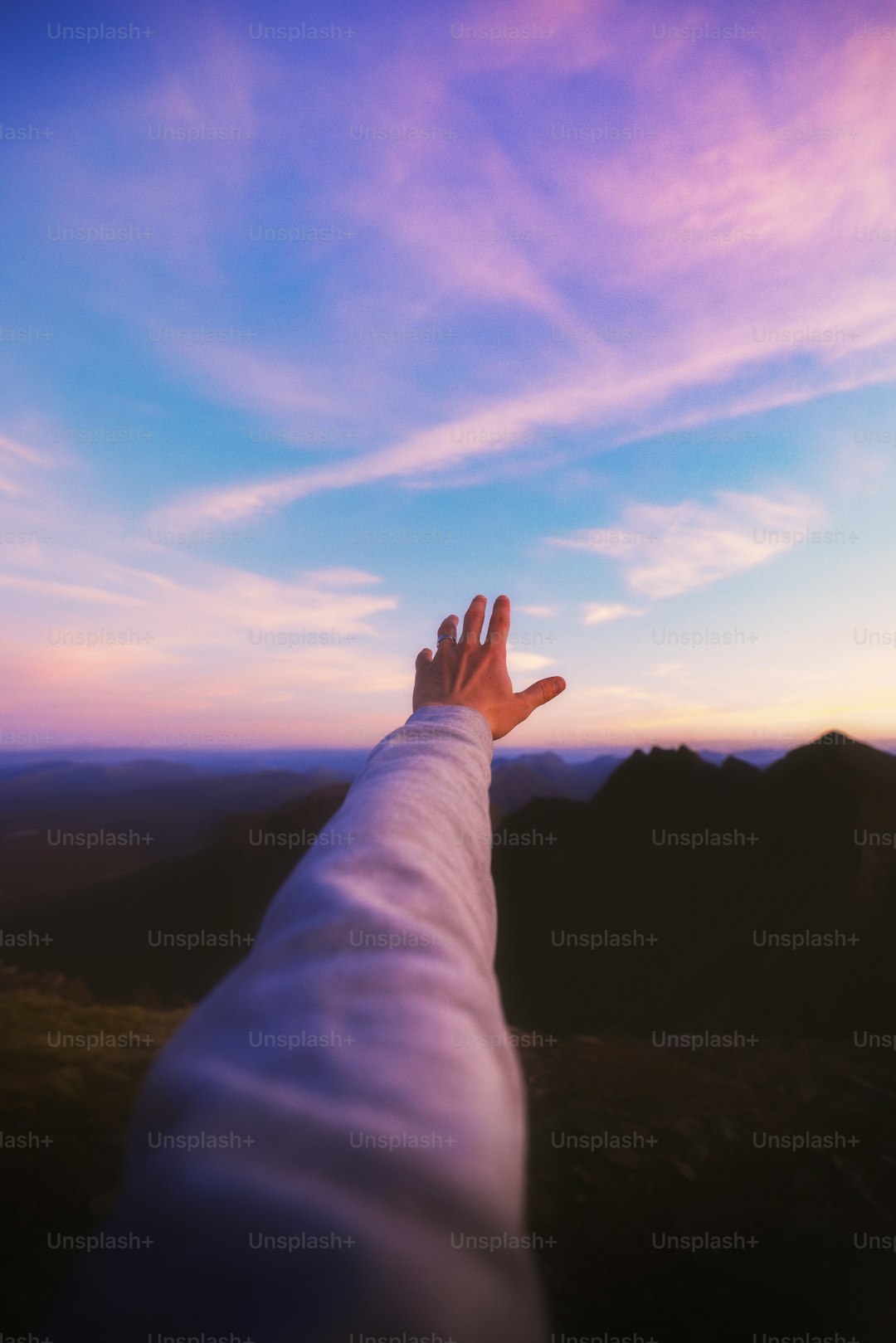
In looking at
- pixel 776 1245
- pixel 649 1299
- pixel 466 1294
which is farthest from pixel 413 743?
pixel 776 1245

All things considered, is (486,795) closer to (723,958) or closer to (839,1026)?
(839,1026)

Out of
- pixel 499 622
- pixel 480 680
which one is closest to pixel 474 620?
pixel 499 622

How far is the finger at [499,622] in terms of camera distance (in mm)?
2434

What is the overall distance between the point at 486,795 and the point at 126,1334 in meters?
1.00

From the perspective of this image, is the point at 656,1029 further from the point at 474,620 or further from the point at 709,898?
the point at 474,620

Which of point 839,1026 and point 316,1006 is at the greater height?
point 316,1006

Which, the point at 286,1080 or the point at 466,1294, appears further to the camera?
the point at 286,1080

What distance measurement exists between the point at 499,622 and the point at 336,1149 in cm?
201

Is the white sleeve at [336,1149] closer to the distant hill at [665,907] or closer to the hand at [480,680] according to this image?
the hand at [480,680]

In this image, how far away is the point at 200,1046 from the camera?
79cm

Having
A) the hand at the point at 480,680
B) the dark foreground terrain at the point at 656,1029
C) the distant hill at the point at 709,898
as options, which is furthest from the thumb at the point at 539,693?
the distant hill at the point at 709,898

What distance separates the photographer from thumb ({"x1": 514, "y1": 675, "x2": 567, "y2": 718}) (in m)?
2.33

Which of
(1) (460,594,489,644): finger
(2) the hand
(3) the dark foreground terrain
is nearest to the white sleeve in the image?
(2) the hand

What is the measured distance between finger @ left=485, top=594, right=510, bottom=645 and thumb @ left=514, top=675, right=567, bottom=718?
22 centimetres
